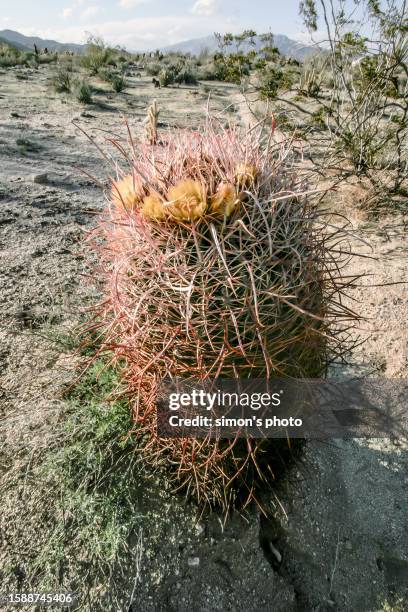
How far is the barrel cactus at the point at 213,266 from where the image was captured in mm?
1345

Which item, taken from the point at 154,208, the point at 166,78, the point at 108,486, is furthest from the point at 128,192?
the point at 166,78

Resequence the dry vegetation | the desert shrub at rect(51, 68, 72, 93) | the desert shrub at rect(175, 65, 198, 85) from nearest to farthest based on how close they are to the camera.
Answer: the dry vegetation → the desert shrub at rect(51, 68, 72, 93) → the desert shrub at rect(175, 65, 198, 85)

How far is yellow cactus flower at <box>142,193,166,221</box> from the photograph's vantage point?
4.46ft

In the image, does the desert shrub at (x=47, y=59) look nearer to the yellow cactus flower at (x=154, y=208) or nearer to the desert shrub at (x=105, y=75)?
the desert shrub at (x=105, y=75)

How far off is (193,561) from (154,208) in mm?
1395

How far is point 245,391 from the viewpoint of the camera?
1533 millimetres

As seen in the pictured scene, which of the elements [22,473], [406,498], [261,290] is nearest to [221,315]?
[261,290]

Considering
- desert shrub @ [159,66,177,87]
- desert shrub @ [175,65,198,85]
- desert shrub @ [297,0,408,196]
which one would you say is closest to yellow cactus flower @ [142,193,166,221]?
desert shrub @ [297,0,408,196]

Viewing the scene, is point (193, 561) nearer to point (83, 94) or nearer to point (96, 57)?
point (83, 94)

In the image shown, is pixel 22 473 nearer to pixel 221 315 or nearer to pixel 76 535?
pixel 76 535

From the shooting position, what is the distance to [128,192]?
1.48 meters

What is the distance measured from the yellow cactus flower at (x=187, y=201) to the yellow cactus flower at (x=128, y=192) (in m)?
0.16

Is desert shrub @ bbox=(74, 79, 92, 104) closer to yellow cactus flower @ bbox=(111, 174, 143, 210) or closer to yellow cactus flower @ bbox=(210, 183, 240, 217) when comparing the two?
yellow cactus flower @ bbox=(111, 174, 143, 210)

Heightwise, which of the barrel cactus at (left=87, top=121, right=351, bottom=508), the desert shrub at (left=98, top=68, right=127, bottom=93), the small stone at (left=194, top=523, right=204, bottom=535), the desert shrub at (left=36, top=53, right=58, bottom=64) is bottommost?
the small stone at (left=194, top=523, right=204, bottom=535)
